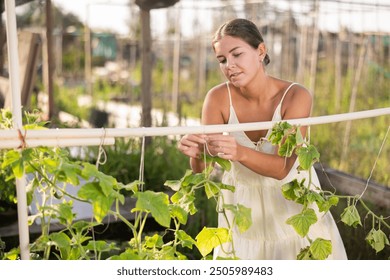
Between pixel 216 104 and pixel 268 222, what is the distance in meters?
0.35

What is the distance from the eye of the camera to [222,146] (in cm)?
119

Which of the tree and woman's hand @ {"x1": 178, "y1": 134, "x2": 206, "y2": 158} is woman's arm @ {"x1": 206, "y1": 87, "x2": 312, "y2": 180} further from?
the tree

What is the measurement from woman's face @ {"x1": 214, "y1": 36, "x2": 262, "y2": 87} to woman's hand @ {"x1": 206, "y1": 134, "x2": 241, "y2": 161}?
327mm

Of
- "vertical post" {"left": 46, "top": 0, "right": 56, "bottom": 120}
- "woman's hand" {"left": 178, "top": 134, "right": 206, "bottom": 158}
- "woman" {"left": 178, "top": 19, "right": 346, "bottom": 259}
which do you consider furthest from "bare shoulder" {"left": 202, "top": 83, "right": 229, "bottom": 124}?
"vertical post" {"left": 46, "top": 0, "right": 56, "bottom": 120}

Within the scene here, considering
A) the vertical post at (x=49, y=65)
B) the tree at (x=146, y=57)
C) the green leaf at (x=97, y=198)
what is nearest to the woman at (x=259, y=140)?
the green leaf at (x=97, y=198)

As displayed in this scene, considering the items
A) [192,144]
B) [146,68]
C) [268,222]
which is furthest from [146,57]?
[192,144]

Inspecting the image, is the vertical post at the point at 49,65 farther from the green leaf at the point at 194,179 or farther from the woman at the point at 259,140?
the green leaf at the point at 194,179

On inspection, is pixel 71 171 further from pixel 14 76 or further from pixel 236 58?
pixel 236 58

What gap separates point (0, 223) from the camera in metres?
2.38

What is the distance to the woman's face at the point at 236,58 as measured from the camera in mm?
1476

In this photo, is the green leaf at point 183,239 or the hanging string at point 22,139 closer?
the hanging string at point 22,139

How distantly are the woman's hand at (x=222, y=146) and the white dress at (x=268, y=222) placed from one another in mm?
412
